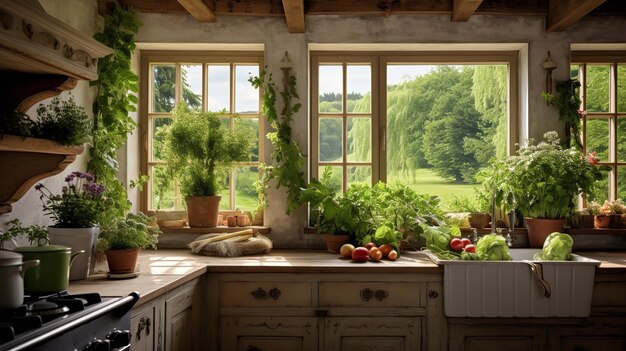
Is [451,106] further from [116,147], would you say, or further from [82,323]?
[82,323]

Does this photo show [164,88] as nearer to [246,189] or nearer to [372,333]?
[246,189]

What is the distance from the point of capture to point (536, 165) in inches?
159

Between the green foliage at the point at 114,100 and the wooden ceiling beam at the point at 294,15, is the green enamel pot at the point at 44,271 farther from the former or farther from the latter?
the wooden ceiling beam at the point at 294,15

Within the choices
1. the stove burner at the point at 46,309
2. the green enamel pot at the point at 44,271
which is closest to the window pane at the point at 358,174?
the green enamel pot at the point at 44,271

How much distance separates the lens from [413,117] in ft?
14.9

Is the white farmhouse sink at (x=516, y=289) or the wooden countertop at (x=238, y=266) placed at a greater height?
the wooden countertop at (x=238, y=266)

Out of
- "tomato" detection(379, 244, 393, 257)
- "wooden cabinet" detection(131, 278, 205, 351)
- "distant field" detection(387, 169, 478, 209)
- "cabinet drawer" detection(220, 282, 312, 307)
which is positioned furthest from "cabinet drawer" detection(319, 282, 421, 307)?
"distant field" detection(387, 169, 478, 209)

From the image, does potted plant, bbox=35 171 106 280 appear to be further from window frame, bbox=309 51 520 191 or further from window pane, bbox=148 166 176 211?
window frame, bbox=309 51 520 191

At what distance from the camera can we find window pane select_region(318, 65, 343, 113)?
4.52 meters

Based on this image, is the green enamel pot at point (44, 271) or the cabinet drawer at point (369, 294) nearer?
the green enamel pot at point (44, 271)

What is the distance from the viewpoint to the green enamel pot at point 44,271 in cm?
213

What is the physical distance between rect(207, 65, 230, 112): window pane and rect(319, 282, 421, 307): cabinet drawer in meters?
1.73

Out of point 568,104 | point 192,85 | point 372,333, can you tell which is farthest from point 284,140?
point 568,104

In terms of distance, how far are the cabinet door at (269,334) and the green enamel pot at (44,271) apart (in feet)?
4.66
